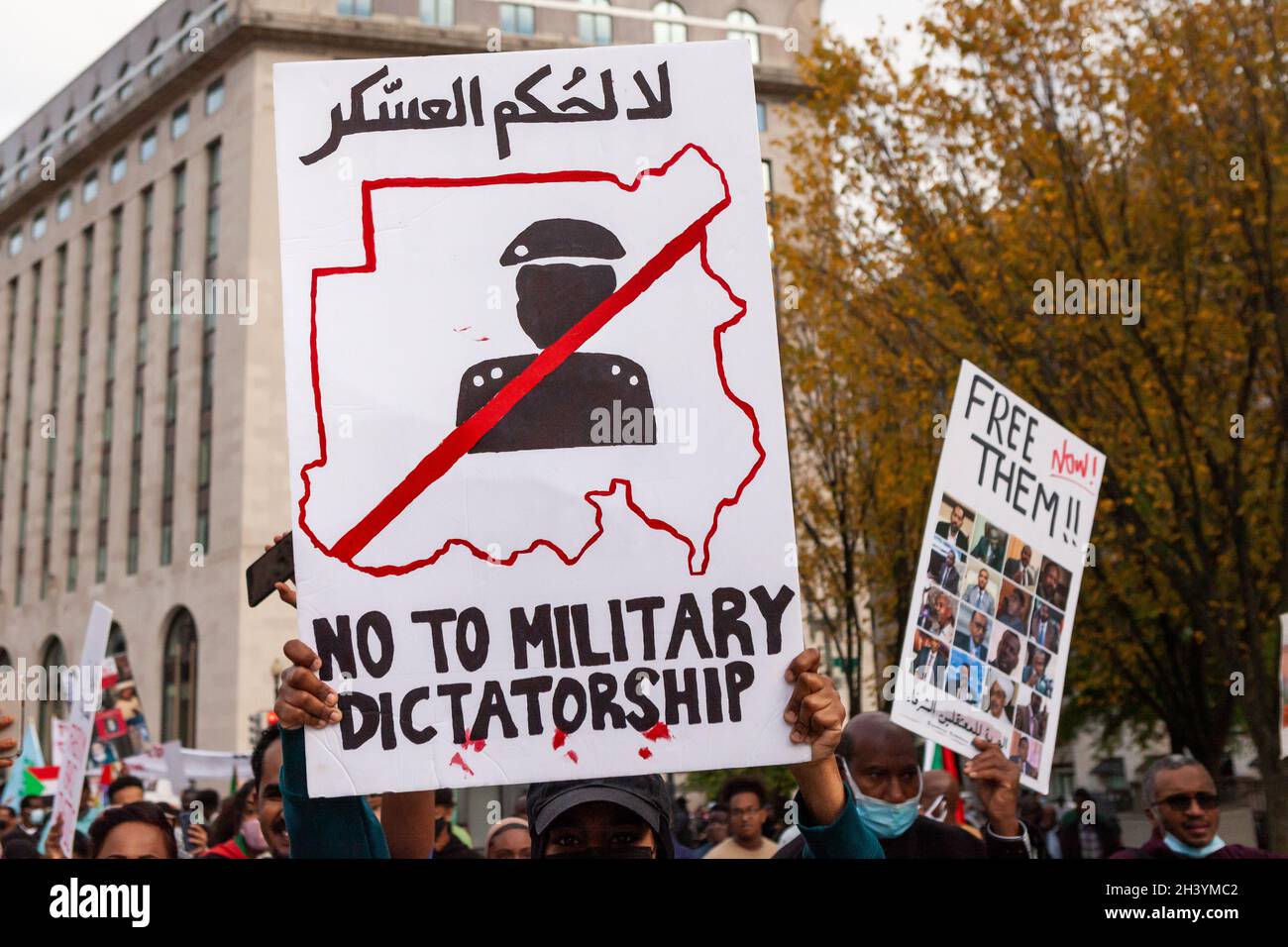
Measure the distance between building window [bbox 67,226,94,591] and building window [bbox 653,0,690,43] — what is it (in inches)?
927

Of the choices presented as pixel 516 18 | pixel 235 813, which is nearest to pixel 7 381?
pixel 516 18

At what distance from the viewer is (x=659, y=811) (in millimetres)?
2848

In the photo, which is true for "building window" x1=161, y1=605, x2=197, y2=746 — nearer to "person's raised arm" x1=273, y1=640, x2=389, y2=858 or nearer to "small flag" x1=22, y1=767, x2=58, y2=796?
"small flag" x1=22, y1=767, x2=58, y2=796

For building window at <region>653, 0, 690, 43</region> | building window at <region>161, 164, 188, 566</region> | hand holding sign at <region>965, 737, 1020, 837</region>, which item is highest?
building window at <region>653, 0, 690, 43</region>

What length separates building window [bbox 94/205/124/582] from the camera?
5328 cm

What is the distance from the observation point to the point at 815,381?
1916cm

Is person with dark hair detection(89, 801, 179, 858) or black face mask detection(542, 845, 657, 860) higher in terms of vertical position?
black face mask detection(542, 845, 657, 860)

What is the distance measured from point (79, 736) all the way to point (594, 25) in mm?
44423

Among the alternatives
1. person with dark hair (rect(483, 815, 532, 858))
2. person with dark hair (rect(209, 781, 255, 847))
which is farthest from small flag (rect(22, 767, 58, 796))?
person with dark hair (rect(483, 815, 532, 858))

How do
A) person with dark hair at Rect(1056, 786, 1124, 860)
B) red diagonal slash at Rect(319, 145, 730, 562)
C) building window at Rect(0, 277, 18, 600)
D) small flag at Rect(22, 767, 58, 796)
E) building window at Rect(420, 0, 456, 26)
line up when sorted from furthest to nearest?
building window at Rect(0, 277, 18, 600), building window at Rect(420, 0, 456, 26), person with dark hair at Rect(1056, 786, 1124, 860), small flag at Rect(22, 767, 58, 796), red diagonal slash at Rect(319, 145, 730, 562)

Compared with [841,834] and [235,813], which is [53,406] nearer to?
[235,813]

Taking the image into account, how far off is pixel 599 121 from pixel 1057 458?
3.64m
